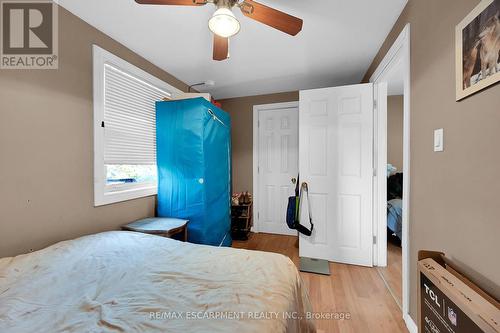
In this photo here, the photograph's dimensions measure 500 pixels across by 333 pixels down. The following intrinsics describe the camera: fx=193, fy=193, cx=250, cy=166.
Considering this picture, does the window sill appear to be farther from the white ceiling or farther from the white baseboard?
the white baseboard

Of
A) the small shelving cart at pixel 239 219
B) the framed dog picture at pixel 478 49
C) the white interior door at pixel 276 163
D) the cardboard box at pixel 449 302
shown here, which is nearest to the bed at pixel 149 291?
the cardboard box at pixel 449 302

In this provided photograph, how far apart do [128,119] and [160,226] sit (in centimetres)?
115

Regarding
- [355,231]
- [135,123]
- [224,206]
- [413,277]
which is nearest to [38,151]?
[135,123]

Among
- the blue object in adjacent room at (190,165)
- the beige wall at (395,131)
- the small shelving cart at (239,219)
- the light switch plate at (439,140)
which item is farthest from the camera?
the beige wall at (395,131)

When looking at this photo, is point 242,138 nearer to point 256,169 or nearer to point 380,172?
point 256,169

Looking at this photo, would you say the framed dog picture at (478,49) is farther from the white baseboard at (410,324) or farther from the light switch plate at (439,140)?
the white baseboard at (410,324)

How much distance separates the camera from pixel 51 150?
1.41m

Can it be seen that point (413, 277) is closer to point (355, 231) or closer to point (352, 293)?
point (352, 293)

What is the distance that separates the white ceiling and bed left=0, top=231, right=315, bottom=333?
1780 millimetres

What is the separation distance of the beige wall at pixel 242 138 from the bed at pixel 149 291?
7.47ft

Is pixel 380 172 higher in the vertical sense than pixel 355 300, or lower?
higher

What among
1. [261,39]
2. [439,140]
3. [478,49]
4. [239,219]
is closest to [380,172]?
[439,140]

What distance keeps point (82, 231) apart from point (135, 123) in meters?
1.12

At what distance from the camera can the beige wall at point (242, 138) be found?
3.49m
